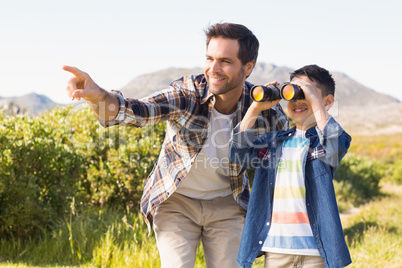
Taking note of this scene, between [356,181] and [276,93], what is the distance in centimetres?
1069

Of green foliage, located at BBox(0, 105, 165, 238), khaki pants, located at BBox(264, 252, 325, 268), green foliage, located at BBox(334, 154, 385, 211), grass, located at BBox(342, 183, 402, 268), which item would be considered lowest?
green foliage, located at BBox(334, 154, 385, 211)

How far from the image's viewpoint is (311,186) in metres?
2.82

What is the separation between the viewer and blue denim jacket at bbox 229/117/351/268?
105 inches

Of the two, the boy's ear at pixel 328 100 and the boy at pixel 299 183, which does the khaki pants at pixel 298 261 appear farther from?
the boy's ear at pixel 328 100

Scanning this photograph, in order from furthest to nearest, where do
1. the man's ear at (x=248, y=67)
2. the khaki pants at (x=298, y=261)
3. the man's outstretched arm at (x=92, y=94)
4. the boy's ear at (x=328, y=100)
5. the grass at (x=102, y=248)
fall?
the grass at (x=102, y=248), the man's ear at (x=248, y=67), the boy's ear at (x=328, y=100), the khaki pants at (x=298, y=261), the man's outstretched arm at (x=92, y=94)

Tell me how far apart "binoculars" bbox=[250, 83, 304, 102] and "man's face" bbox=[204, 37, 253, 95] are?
0.38 meters

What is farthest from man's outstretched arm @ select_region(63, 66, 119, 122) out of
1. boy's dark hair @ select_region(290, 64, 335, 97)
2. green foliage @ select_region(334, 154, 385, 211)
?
green foliage @ select_region(334, 154, 385, 211)

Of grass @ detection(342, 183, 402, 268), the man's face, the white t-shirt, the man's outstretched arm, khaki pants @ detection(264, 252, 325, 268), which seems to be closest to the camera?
the man's outstretched arm

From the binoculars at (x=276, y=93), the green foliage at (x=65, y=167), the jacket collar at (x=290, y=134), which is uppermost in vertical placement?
the binoculars at (x=276, y=93)

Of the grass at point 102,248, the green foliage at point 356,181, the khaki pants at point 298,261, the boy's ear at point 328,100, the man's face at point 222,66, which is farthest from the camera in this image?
the green foliage at point 356,181

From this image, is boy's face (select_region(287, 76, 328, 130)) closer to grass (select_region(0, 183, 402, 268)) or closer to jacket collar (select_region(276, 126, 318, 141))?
jacket collar (select_region(276, 126, 318, 141))

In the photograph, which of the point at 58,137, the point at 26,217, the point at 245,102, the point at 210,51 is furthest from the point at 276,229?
the point at 58,137

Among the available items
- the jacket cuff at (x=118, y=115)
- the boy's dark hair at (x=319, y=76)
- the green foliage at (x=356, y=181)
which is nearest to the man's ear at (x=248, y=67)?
the boy's dark hair at (x=319, y=76)

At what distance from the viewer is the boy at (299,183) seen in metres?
2.68
